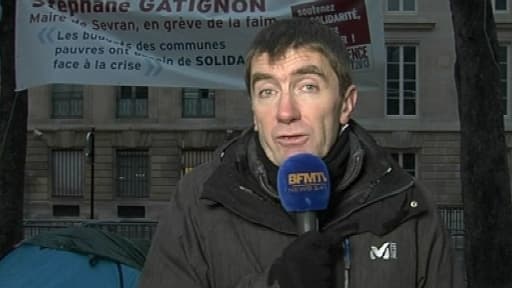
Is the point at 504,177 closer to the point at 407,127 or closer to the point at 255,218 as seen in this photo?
the point at 255,218

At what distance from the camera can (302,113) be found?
1960 millimetres

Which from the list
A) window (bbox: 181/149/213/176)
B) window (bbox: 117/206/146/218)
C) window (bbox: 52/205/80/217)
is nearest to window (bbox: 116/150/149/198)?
window (bbox: 117/206/146/218)

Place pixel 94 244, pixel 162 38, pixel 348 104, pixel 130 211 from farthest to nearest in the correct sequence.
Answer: pixel 130 211 < pixel 162 38 < pixel 94 244 < pixel 348 104

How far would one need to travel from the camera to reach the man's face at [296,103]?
6.41ft

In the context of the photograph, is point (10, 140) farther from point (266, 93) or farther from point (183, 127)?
point (183, 127)

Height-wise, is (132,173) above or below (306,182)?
above

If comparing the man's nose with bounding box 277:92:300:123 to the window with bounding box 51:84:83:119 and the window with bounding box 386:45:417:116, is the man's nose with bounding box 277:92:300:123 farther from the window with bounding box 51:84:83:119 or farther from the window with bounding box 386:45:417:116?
the window with bounding box 51:84:83:119

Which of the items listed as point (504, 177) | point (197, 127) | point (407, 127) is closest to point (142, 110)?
point (197, 127)

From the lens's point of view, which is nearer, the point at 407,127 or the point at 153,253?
the point at 153,253

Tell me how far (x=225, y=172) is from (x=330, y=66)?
1.21 feet

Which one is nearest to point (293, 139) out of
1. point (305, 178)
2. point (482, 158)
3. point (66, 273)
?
point (305, 178)

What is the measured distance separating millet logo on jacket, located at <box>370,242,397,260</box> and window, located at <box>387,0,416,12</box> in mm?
31332

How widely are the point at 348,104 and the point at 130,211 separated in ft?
98.3

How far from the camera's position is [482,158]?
7.05m
